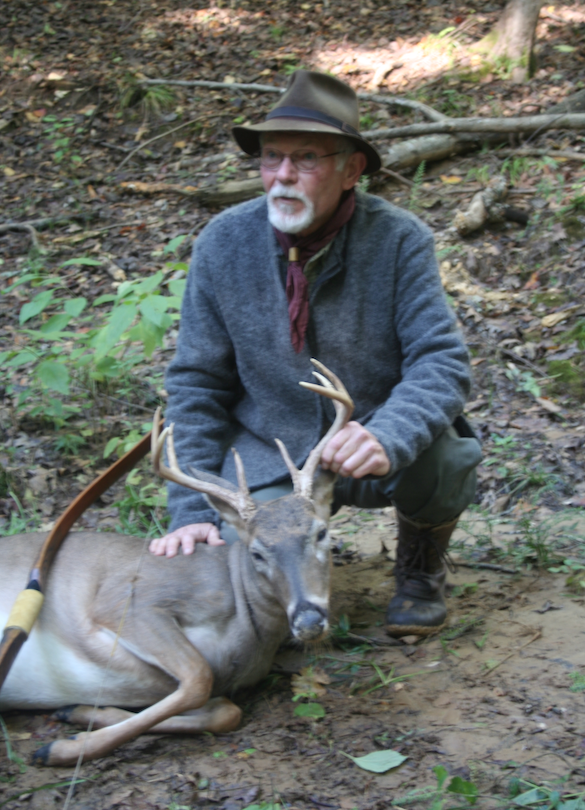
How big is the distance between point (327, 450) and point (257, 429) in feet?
2.46

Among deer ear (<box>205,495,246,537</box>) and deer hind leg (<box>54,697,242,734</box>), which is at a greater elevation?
deer ear (<box>205,495,246,537</box>)

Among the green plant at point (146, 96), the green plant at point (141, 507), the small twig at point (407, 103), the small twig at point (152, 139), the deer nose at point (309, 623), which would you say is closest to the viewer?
the deer nose at point (309, 623)

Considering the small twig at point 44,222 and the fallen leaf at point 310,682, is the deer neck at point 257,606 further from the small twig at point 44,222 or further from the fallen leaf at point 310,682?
the small twig at point 44,222

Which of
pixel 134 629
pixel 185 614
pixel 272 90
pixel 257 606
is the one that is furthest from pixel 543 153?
pixel 134 629

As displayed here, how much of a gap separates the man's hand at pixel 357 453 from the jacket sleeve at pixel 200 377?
78 cm

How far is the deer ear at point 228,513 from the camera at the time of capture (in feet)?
9.77

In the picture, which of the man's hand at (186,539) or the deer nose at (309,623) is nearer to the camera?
the deer nose at (309,623)

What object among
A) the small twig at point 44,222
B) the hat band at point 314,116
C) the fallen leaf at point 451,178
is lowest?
the small twig at point 44,222

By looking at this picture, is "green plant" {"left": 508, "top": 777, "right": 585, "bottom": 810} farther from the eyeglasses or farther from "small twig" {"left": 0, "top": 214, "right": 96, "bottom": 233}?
"small twig" {"left": 0, "top": 214, "right": 96, "bottom": 233}

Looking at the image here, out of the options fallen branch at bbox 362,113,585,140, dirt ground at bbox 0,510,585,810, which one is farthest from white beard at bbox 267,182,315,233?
fallen branch at bbox 362,113,585,140

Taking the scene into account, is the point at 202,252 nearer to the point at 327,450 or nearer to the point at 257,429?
the point at 257,429

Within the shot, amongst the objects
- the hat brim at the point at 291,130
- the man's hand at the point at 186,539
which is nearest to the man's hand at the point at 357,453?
the man's hand at the point at 186,539

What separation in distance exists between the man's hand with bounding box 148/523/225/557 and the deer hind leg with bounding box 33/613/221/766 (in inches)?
12.7

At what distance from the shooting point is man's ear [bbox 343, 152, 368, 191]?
3.30 metres
